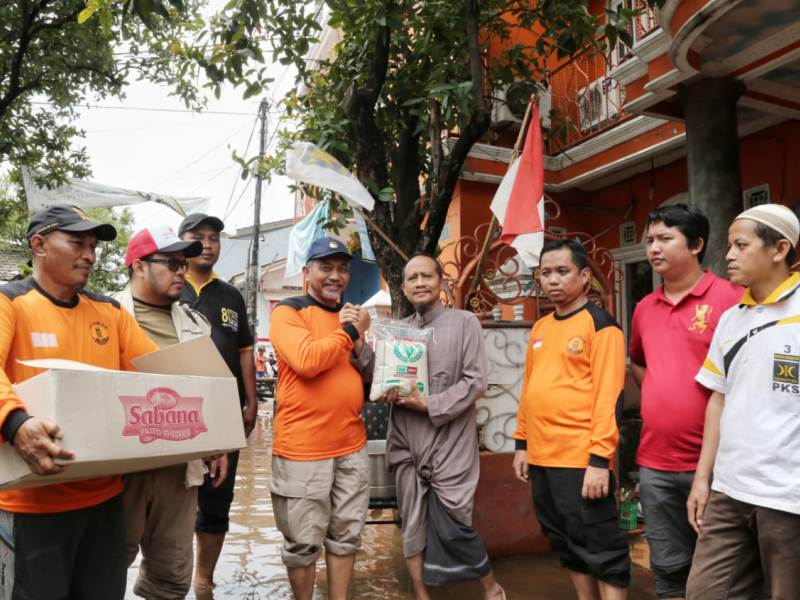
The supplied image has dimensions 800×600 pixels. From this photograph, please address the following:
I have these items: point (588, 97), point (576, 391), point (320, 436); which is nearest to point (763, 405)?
point (576, 391)

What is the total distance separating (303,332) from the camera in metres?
3.35

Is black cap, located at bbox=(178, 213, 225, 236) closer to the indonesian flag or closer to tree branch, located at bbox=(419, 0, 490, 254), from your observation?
tree branch, located at bbox=(419, 0, 490, 254)

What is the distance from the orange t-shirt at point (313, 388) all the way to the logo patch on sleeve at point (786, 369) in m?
1.93

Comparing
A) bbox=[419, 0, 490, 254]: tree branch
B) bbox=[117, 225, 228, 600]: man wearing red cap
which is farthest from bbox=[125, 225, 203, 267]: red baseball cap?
bbox=[419, 0, 490, 254]: tree branch

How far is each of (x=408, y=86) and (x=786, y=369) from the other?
4024 millimetres

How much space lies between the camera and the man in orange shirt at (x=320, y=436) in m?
3.28

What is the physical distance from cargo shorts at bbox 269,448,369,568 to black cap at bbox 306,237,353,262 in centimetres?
112

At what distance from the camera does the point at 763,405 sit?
2.27 metres

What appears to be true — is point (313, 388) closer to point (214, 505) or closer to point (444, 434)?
point (444, 434)

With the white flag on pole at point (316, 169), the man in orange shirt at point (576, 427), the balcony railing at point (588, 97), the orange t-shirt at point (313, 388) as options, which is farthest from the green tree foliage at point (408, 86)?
the balcony railing at point (588, 97)

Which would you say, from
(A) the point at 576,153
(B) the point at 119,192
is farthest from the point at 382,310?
(B) the point at 119,192

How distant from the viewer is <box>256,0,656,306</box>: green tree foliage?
4586mm

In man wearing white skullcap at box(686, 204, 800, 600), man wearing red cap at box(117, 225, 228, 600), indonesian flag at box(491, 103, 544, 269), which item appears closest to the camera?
man wearing white skullcap at box(686, 204, 800, 600)

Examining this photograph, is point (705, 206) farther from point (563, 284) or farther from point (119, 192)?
point (119, 192)
